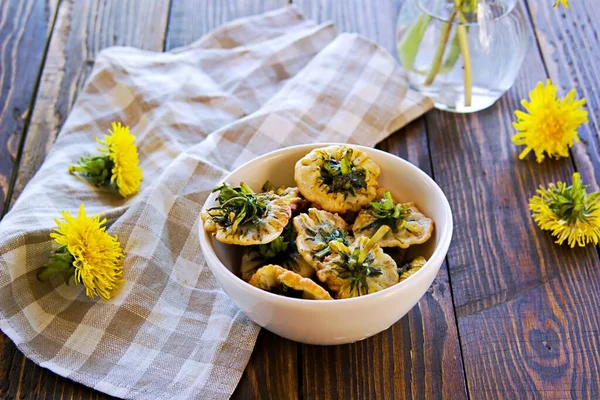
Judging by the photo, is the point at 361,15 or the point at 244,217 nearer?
the point at 244,217

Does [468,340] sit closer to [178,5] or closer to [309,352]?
[309,352]

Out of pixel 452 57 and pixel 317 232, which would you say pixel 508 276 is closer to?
pixel 317 232

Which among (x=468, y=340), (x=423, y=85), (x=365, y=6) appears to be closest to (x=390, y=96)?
(x=423, y=85)

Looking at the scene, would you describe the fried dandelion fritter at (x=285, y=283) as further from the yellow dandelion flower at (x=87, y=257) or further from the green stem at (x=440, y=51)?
the green stem at (x=440, y=51)

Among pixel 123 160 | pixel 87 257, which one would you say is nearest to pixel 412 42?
pixel 123 160

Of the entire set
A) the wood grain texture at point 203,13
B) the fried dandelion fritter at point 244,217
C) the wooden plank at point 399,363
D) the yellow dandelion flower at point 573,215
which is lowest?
the wooden plank at point 399,363

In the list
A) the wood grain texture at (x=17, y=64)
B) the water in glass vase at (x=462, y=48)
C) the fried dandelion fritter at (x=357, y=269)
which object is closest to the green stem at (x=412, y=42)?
the water in glass vase at (x=462, y=48)

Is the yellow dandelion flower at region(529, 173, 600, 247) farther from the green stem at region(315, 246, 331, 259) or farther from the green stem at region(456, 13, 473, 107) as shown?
the green stem at region(315, 246, 331, 259)
